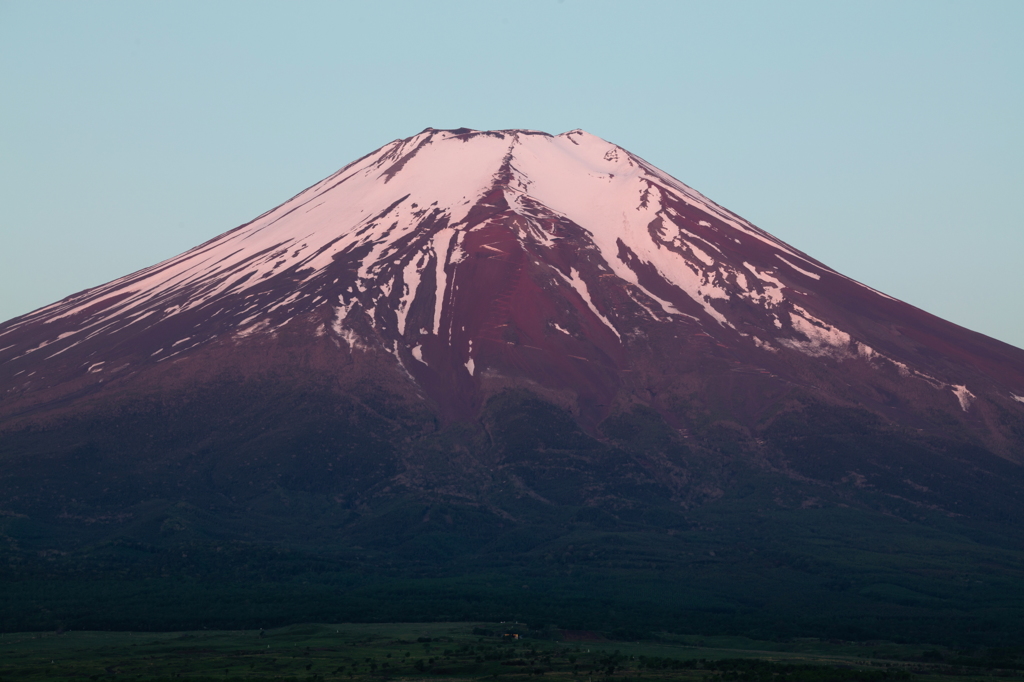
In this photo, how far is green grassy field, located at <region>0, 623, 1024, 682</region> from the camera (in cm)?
6212

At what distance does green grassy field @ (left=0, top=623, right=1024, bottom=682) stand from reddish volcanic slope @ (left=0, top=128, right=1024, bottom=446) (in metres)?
60.3

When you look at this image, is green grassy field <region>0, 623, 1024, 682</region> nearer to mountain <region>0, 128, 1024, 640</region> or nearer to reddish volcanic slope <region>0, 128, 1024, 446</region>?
mountain <region>0, 128, 1024, 640</region>

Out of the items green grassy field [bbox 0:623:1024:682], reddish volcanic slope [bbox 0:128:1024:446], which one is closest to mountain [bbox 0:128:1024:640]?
reddish volcanic slope [bbox 0:128:1024:446]

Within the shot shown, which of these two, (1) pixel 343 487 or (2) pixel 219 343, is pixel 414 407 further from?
(2) pixel 219 343

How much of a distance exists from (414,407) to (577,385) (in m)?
19.5

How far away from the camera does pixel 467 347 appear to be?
14738 cm

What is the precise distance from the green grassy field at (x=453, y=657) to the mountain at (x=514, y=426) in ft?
23.1

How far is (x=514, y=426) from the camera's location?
134 meters

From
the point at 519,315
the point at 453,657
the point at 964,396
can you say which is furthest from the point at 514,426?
the point at 453,657

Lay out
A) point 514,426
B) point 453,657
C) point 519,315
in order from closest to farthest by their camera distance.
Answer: point 453,657
point 514,426
point 519,315

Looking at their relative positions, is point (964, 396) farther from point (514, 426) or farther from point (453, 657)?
point (453, 657)

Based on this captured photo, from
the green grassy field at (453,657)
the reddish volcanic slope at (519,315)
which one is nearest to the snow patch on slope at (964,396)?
the reddish volcanic slope at (519,315)

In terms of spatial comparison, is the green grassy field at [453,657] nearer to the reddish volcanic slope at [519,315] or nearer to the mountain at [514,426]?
the mountain at [514,426]

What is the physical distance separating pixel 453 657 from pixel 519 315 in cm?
8613
